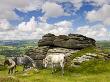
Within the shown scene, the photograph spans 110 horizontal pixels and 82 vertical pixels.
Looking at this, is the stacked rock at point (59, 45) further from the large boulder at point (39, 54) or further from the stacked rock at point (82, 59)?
the stacked rock at point (82, 59)

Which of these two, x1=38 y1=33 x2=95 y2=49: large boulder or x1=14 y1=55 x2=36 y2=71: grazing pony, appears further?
x1=38 y1=33 x2=95 y2=49: large boulder

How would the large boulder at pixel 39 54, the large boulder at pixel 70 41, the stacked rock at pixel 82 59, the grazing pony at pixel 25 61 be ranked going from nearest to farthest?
the grazing pony at pixel 25 61 → the stacked rock at pixel 82 59 → the large boulder at pixel 70 41 → the large boulder at pixel 39 54

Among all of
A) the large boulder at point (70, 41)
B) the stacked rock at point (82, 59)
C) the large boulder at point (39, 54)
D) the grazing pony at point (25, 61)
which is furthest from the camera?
the large boulder at point (39, 54)

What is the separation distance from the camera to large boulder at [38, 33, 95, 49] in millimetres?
81188

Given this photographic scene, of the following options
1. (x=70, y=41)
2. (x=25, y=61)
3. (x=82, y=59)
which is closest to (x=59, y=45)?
(x=70, y=41)

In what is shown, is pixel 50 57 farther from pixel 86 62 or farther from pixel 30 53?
pixel 30 53

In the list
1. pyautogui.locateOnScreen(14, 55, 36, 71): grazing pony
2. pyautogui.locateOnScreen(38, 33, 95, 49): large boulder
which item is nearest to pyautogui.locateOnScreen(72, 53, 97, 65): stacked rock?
pyautogui.locateOnScreen(14, 55, 36, 71): grazing pony

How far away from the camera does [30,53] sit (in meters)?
94.8

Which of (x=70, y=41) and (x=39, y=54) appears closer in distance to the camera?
(x=70, y=41)

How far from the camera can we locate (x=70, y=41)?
8338 cm

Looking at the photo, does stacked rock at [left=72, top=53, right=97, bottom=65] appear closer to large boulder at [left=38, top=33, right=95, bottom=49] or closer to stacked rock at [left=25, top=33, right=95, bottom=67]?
stacked rock at [left=25, top=33, right=95, bottom=67]

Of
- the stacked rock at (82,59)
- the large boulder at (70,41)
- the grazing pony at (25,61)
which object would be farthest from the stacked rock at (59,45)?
the grazing pony at (25,61)

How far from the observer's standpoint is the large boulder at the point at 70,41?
8119cm

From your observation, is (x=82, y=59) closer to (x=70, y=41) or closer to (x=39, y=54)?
(x=70, y=41)
